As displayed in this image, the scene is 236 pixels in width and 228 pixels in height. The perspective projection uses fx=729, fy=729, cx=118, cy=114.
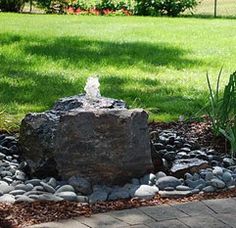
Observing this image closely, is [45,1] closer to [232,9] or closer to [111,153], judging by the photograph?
[232,9]

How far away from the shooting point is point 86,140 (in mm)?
4930

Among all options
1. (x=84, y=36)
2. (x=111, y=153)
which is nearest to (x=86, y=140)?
(x=111, y=153)

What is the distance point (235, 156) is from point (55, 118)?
4.77 ft

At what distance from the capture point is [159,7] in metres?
21.3

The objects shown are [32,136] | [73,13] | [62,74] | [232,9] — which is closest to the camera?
[32,136]

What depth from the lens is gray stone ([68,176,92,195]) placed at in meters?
4.82

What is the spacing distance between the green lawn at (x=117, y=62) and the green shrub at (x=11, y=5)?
463 cm

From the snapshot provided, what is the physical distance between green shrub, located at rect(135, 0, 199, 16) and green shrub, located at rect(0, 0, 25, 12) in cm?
345

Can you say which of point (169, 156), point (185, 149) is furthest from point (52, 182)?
point (185, 149)

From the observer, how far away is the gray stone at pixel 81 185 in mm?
4824

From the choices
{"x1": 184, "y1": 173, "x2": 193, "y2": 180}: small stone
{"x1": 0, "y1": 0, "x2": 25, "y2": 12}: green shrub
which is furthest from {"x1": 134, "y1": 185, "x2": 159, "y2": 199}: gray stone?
{"x1": 0, "y1": 0, "x2": 25, "y2": 12}: green shrub

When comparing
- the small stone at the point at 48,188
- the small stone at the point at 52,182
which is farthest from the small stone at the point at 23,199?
the small stone at the point at 52,182

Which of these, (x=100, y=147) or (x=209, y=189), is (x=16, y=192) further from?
(x=209, y=189)

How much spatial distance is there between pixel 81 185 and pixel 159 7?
16914mm
